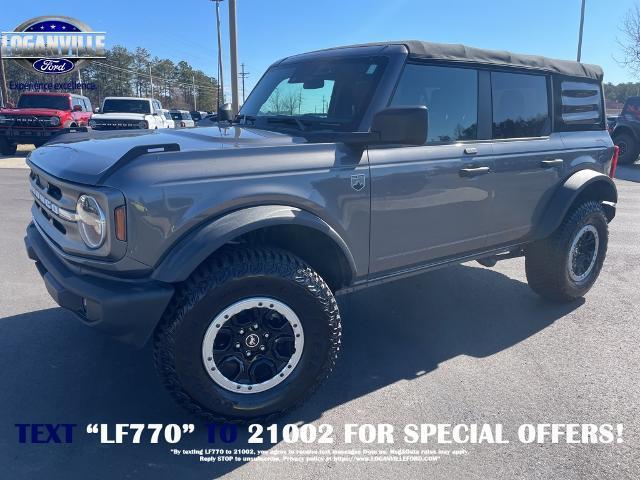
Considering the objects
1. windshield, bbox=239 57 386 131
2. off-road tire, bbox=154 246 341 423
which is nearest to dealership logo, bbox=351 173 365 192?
windshield, bbox=239 57 386 131

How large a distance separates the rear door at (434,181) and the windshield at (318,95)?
230 millimetres

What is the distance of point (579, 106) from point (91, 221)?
406cm

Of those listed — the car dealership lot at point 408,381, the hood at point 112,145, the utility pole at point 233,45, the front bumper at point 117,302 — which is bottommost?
the car dealership lot at point 408,381

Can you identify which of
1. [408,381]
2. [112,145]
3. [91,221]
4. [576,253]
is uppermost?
[112,145]

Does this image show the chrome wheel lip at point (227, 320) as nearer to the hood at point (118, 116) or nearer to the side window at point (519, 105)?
the side window at point (519, 105)

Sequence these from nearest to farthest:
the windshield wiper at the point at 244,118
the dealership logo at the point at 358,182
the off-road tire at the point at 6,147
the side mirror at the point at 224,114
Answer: the dealership logo at the point at 358,182 < the windshield wiper at the point at 244,118 < the side mirror at the point at 224,114 < the off-road tire at the point at 6,147

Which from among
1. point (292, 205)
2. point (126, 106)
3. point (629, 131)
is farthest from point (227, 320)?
point (629, 131)

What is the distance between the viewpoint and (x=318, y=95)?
353 cm

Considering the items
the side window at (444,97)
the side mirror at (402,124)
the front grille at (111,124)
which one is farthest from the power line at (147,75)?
the side mirror at (402,124)

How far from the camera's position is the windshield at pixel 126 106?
1730 cm

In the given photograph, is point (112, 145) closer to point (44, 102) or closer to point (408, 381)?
point (408, 381)

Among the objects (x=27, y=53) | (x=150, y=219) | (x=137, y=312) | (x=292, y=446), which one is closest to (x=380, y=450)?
(x=292, y=446)

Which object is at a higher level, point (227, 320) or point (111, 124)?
point (111, 124)

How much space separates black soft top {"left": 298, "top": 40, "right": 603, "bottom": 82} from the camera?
3371mm
